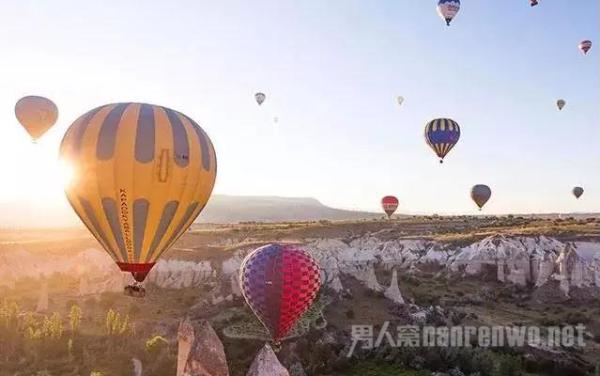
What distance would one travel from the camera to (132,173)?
22766mm

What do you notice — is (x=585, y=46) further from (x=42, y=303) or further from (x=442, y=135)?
(x=42, y=303)

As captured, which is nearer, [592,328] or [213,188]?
[213,188]

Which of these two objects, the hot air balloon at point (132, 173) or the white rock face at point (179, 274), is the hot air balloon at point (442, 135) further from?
the hot air balloon at point (132, 173)

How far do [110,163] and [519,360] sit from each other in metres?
25.6

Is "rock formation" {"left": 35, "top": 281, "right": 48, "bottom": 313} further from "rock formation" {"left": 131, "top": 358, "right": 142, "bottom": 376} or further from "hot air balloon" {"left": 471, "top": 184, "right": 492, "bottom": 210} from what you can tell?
"hot air balloon" {"left": 471, "top": 184, "right": 492, "bottom": 210}

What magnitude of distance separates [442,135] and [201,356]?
37783 mm

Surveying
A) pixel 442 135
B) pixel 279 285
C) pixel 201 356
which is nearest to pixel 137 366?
pixel 201 356

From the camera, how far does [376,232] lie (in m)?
82.1

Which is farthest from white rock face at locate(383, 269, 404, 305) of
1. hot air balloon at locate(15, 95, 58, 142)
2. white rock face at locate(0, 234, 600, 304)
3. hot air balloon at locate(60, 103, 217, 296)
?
hot air balloon at locate(15, 95, 58, 142)

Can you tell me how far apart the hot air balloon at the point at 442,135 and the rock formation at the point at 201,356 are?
36.1 metres

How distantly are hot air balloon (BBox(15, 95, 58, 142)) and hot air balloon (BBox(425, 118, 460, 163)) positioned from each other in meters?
35.1

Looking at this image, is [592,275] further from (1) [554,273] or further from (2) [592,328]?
(2) [592,328]

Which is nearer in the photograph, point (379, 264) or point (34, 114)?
point (34, 114)

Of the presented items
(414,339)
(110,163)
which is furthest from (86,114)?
(414,339)
